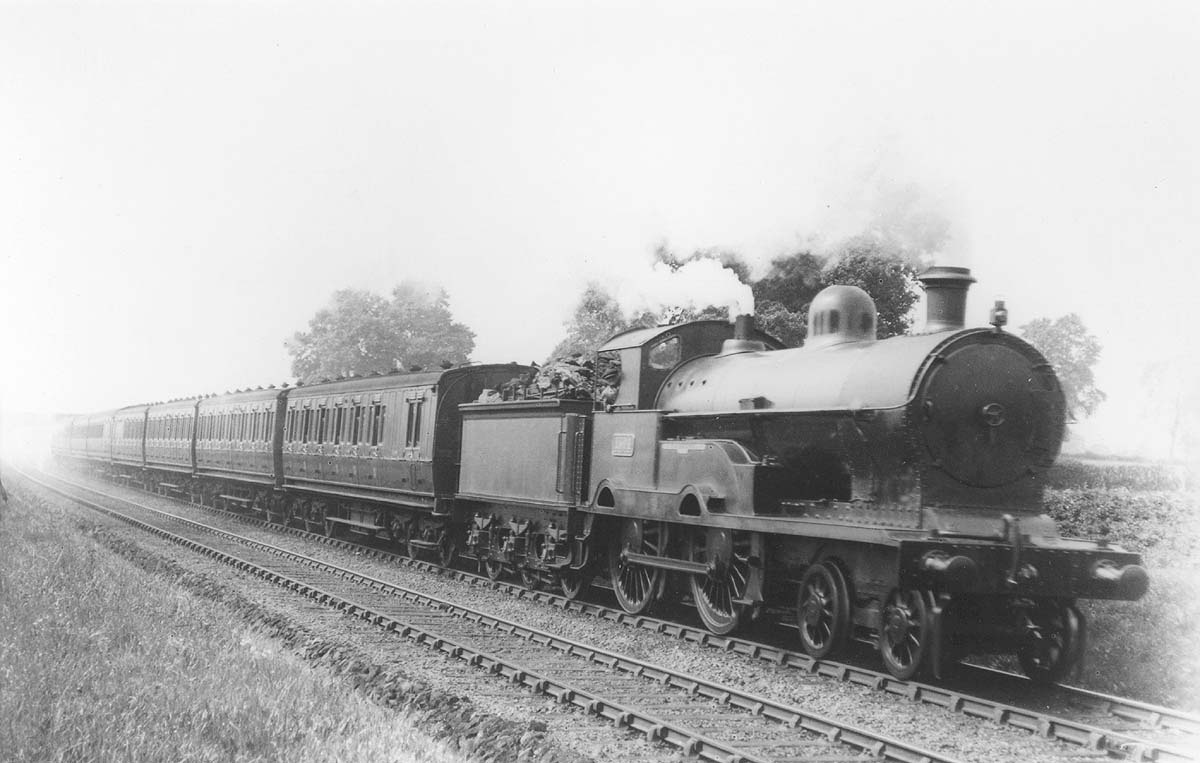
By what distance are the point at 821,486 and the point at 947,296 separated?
197 centimetres

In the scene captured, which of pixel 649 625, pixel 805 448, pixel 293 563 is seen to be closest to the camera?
pixel 805 448

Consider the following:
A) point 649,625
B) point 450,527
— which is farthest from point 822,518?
point 450,527

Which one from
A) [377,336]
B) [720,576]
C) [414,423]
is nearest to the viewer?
[720,576]

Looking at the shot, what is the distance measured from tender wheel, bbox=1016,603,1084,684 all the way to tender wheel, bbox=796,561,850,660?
1353 mm

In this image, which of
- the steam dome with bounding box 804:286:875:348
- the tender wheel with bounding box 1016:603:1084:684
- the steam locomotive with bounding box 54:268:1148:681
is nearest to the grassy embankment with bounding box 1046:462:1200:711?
the tender wheel with bounding box 1016:603:1084:684

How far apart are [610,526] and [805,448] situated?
3.41 m

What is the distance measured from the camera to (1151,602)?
10438 mm

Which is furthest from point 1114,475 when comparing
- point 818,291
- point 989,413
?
point 989,413

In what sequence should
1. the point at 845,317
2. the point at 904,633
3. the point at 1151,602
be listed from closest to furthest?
1. the point at 904,633
2. the point at 845,317
3. the point at 1151,602

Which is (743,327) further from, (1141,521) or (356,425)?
(356,425)

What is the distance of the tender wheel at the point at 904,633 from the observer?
742cm

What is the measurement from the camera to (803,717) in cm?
670

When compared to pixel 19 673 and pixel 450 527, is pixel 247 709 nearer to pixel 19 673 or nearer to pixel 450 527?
pixel 19 673

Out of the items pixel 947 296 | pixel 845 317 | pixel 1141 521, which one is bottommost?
pixel 1141 521
